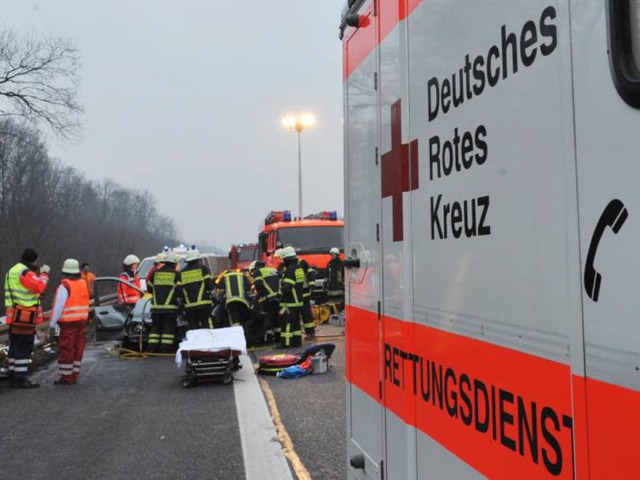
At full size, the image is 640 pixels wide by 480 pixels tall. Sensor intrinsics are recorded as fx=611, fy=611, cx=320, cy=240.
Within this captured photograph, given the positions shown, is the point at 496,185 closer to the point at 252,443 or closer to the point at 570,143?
the point at 570,143

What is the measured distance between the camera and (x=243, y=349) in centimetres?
831

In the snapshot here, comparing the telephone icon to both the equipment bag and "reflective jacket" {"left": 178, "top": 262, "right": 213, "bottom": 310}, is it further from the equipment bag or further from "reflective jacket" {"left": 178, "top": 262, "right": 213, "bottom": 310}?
"reflective jacket" {"left": 178, "top": 262, "right": 213, "bottom": 310}

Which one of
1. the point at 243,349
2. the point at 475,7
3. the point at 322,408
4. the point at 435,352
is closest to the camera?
the point at 475,7

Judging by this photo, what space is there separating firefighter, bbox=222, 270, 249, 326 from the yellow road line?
3871mm

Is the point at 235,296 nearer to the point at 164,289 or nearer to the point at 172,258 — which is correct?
the point at 164,289

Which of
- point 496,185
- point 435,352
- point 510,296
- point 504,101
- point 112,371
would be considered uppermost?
point 504,101

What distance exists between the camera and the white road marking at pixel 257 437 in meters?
4.83

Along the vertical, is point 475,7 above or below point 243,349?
above

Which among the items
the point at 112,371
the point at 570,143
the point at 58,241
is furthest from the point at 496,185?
the point at 58,241

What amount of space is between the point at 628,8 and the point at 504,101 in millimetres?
468

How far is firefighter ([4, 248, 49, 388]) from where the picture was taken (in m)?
8.41

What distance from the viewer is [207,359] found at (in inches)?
317

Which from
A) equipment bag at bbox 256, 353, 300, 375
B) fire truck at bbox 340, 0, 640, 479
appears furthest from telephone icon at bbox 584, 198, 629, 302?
equipment bag at bbox 256, 353, 300, 375

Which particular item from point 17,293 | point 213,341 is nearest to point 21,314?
point 17,293
